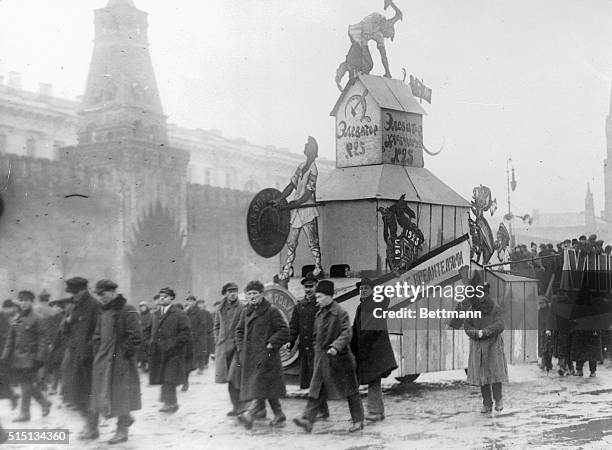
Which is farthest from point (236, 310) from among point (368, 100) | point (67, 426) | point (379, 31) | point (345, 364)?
point (379, 31)

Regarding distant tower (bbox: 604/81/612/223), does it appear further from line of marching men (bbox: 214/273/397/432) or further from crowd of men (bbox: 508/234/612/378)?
line of marching men (bbox: 214/273/397/432)

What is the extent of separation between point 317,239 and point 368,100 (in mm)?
1818

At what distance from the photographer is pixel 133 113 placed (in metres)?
10.8

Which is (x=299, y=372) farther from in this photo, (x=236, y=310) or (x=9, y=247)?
(x=9, y=247)

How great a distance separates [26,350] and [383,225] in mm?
4125

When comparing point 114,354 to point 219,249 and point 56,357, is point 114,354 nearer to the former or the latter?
point 56,357

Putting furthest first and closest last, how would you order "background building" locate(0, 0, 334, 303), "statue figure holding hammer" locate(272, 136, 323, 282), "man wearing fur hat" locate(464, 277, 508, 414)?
"background building" locate(0, 0, 334, 303), "statue figure holding hammer" locate(272, 136, 323, 282), "man wearing fur hat" locate(464, 277, 508, 414)

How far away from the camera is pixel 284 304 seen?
8734 mm

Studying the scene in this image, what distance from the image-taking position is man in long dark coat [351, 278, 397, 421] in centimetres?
744

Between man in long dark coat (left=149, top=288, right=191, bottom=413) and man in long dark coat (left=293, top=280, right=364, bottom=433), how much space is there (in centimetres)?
162

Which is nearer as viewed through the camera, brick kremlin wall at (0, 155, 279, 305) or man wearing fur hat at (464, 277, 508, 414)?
man wearing fur hat at (464, 277, 508, 414)

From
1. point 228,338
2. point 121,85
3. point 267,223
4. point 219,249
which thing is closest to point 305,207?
point 267,223

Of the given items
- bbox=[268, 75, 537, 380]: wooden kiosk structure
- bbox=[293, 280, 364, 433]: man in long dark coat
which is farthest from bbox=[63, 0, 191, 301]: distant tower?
bbox=[293, 280, 364, 433]: man in long dark coat

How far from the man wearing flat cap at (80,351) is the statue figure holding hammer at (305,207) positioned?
294cm
